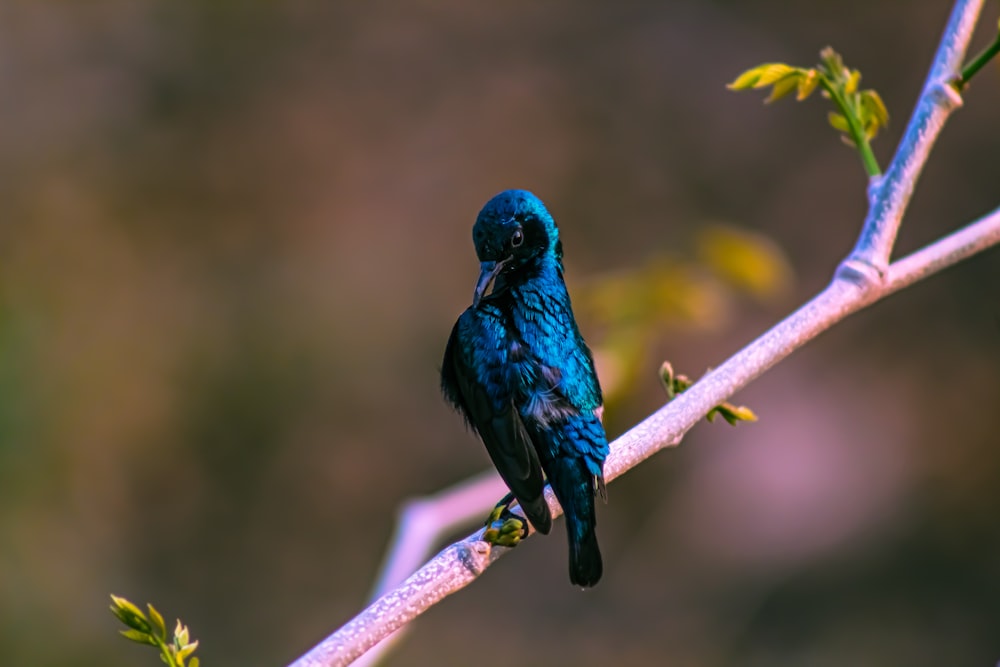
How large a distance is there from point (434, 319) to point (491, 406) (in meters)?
4.19

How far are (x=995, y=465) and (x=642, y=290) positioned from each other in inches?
146

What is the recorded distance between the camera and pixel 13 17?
20.0 ft

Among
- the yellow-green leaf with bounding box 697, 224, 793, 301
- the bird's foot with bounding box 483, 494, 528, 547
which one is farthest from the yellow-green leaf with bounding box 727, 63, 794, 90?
the yellow-green leaf with bounding box 697, 224, 793, 301

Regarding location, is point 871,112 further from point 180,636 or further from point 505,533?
point 180,636

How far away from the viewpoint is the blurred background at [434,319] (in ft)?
18.5

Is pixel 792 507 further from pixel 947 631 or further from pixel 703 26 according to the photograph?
pixel 703 26

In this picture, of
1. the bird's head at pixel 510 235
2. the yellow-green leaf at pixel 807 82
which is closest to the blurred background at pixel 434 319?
the bird's head at pixel 510 235

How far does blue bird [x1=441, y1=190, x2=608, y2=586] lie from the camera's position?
204cm

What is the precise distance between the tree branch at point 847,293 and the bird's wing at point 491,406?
0.46 ft

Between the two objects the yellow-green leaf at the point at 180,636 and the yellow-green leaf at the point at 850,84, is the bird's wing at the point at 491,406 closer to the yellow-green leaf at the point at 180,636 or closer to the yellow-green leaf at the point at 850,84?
the yellow-green leaf at the point at 180,636

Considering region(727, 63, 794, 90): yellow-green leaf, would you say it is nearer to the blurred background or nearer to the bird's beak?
the bird's beak

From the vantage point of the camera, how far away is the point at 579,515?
79.5 inches

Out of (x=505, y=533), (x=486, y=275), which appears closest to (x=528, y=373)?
(x=486, y=275)

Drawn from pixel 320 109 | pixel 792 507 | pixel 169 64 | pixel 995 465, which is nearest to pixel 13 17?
pixel 169 64
